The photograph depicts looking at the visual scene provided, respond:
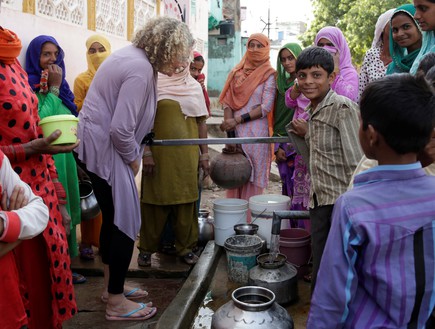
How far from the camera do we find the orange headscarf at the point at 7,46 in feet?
7.11

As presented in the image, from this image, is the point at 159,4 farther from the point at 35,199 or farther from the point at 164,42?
the point at 35,199

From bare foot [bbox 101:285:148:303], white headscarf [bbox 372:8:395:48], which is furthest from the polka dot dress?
white headscarf [bbox 372:8:395:48]

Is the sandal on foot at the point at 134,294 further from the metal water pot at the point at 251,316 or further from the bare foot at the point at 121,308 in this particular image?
the metal water pot at the point at 251,316

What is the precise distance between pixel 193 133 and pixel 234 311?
6.91 ft

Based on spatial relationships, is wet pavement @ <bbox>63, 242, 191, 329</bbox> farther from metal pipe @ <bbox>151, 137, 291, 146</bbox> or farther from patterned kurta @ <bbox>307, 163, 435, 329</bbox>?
patterned kurta @ <bbox>307, 163, 435, 329</bbox>

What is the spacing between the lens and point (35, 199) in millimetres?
1821

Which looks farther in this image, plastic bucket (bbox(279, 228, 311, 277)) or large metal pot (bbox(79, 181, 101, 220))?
large metal pot (bbox(79, 181, 101, 220))

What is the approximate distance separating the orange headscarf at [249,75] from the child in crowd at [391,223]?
11.1ft

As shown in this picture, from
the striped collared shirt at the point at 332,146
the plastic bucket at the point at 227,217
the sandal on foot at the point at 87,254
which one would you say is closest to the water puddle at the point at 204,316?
the plastic bucket at the point at 227,217

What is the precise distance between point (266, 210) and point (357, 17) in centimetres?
1763

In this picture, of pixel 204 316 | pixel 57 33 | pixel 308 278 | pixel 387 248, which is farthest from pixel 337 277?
pixel 57 33

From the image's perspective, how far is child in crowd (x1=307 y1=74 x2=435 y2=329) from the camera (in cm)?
140

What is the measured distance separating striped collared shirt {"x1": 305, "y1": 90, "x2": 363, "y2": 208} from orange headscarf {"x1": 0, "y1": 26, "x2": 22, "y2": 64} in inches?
65.9

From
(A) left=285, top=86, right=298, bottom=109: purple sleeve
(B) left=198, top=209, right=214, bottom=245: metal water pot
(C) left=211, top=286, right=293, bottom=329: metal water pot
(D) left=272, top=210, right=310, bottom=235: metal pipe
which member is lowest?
(B) left=198, top=209, right=214, bottom=245: metal water pot
